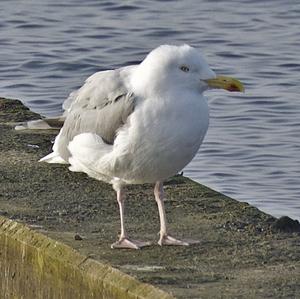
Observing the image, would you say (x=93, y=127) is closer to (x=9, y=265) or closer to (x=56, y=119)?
A: (x=9, y=265)

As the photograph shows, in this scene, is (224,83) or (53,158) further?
(53,158)

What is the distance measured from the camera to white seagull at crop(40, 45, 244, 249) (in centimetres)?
668

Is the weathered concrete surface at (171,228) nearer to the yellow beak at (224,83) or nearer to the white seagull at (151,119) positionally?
the white seagull at (151,119)

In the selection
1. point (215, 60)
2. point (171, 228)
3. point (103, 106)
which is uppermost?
point (103, 106)

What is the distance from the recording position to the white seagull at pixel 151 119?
6.68m

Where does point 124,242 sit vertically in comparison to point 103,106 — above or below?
below

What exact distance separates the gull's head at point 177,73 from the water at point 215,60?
341 centimetres

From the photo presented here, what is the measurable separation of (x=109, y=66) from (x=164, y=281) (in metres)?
8.82

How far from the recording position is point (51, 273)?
6.50 meters

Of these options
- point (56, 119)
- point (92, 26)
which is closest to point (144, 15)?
point (92, 26)

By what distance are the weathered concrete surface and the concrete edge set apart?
0.09m

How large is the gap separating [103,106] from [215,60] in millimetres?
7673

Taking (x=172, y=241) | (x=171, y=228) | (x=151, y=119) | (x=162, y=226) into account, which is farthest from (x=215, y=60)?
(x=151, y=119)

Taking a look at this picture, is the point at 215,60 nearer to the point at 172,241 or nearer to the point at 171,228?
the point at 171,228
